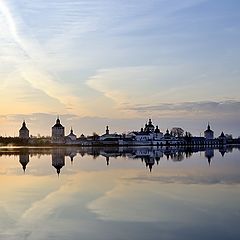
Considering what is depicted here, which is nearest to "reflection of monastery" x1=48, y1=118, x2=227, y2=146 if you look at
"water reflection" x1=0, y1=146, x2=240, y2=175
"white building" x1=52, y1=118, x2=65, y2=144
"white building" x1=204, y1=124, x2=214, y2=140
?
"white building" x1=52, y1=118, x2=65, y2=144

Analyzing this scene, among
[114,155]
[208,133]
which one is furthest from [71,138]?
[114,155]

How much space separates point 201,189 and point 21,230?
9.54m

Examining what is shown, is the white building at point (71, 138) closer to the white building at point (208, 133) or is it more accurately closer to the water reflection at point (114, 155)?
the white building at point (208, 133)

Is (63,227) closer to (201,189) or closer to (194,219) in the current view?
(194,219)

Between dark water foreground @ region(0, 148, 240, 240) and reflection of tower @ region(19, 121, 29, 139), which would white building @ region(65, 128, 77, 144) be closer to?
reflection of tower @ region(19, 121, 29, 139)

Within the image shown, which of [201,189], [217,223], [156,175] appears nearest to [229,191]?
[201,189]

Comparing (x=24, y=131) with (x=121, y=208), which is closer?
(x=121, y=208)

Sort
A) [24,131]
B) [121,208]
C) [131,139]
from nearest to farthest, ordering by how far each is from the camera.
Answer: [121,208] < [131,139] < [24,131]

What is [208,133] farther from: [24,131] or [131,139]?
[24,131]

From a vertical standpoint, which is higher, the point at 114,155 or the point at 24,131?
the point at 24,131

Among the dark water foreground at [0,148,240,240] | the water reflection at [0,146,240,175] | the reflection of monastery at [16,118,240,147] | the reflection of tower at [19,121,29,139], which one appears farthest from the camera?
the reflection of tower at [19,121,29,139]

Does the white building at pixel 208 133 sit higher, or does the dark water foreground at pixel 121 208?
the white building at pixel 208 133

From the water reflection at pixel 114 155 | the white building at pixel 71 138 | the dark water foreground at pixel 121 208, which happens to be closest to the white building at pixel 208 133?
the white building at pixel 71 138

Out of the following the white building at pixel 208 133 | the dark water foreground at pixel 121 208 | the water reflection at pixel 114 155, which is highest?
the white building at pixel 208 133
